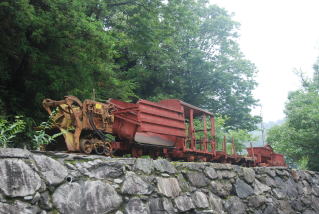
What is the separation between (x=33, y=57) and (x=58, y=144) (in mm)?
3875

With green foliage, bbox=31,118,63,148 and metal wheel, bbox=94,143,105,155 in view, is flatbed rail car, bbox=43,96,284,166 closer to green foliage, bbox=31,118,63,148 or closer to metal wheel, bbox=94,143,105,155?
metal wheel, bbox=94,143,105,155

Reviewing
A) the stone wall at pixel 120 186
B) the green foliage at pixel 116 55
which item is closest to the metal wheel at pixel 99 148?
the stone wall at pixel 120 186

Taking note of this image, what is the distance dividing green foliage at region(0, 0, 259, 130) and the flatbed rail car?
272cm

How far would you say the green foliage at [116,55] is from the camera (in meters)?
8.73

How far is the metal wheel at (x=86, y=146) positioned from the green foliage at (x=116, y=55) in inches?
147

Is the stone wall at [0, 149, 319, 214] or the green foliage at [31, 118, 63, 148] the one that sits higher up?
the green foliage at [31, 118, 63, 148]

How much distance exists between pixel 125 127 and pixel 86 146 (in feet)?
4.82

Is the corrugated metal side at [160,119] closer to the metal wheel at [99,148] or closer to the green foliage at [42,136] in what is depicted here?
the metal wheel at [99,148]

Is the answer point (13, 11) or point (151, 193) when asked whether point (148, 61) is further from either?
point (151, 193)

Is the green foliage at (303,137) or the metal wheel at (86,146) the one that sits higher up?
the green foliage at (303,137)

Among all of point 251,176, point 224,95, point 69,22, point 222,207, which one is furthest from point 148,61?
point 222,207

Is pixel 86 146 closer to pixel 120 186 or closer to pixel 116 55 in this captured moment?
pixel 120 186

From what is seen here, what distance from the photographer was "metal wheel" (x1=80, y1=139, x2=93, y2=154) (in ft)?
17.2

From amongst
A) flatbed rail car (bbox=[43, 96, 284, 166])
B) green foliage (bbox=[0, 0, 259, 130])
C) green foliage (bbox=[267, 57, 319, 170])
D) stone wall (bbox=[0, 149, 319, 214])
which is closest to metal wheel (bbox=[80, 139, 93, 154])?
flatbed rail car (bbox=[43, 96, 284, 166])
